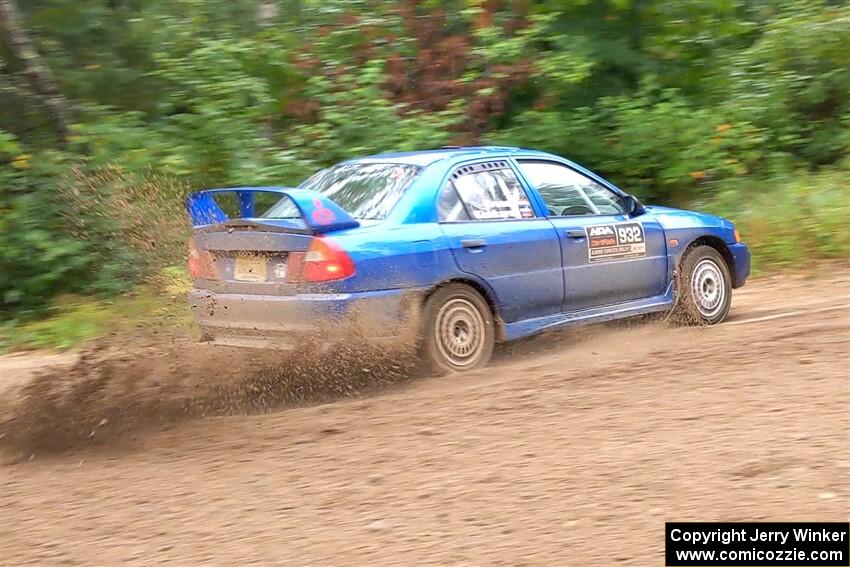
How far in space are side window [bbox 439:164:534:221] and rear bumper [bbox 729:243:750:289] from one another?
2.23 metres

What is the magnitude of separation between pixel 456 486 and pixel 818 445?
1782mm

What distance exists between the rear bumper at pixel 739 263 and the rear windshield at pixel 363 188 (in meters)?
3.13

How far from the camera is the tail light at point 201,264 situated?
6.98m

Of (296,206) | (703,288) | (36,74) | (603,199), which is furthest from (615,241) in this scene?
(36,74)

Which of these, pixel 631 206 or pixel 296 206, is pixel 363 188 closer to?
pixel 296 206

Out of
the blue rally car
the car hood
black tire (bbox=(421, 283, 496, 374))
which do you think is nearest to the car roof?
the blue rally car

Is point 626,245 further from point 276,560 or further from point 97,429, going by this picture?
point 276,560

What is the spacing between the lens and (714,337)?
7.80m

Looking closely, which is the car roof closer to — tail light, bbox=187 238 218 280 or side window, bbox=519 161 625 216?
side window, bbox=519 161 625 216

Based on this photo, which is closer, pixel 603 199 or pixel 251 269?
pixel 251 269

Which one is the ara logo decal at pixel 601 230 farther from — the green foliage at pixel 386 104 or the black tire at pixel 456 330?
the green foliage at pixel 386 104

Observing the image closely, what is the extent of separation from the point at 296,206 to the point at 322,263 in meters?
0.39

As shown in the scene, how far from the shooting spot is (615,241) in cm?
788

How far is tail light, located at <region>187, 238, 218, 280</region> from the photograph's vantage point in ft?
22.9
